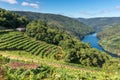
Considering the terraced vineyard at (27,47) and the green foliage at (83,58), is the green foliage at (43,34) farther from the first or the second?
the green foliage at (83,58)

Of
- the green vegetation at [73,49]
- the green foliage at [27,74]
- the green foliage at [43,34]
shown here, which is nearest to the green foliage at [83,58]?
the green vegetation at [73,49]

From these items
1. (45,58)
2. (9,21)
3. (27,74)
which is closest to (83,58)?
(45,58)

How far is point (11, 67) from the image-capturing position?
1781 inches

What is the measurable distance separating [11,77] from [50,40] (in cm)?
7681

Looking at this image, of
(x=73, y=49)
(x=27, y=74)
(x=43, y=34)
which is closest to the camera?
(x=27, y=74)

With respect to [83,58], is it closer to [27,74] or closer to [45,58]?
[45,58]

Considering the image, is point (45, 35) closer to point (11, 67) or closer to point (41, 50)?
point (41, 50)

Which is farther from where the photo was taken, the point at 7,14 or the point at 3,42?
the point at 7,14

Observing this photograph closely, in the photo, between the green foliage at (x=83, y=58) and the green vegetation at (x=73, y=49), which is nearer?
the green foliage at (x=83, y=58)

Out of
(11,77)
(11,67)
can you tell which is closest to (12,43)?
(11,67)

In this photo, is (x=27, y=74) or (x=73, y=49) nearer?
(x=27, y=74)

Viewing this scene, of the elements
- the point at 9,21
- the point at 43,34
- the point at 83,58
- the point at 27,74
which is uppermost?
the point at 9,21

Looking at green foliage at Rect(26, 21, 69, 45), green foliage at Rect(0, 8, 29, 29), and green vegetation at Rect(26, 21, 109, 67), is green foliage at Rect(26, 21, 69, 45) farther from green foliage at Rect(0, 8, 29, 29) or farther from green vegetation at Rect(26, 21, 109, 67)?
green foliage at Rect(0, 8, 29, 29)

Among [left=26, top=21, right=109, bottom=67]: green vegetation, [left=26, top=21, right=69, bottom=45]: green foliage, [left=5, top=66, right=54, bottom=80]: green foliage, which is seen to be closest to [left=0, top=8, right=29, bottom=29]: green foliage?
[left=26, top=21, right=109, bottom=67]: green vegetation
